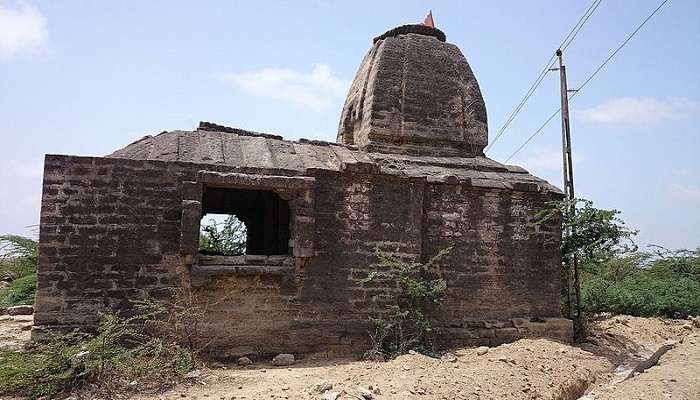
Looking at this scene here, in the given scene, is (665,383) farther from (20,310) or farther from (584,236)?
(20,310)

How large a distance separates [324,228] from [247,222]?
5637mm

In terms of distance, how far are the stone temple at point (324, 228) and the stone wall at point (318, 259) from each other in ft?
0.05

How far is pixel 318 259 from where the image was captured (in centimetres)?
715

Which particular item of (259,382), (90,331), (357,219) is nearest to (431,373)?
(259,382)

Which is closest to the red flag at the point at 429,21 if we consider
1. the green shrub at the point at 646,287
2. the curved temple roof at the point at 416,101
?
the curved temple roof at the point at 416,101

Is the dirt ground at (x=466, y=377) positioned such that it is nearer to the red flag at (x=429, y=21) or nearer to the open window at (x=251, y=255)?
the open window at (x=251, y=255)

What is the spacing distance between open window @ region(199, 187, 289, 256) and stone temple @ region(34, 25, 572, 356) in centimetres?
73

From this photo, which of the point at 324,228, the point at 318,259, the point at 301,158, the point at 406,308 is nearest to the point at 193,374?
the point at 318,259

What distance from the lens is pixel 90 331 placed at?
6.12 metres

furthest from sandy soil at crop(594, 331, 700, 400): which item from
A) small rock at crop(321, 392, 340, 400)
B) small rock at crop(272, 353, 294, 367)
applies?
small rock at crop(272, 353, 294, 367)

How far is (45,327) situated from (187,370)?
67.6 inches

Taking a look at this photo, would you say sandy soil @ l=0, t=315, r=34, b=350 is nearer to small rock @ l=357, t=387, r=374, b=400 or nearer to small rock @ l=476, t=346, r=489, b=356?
small rock @ l=357, t=387, r=374, b=400

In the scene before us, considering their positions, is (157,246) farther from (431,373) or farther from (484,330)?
(484,330)

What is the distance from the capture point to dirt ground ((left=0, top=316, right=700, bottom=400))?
521 cm
